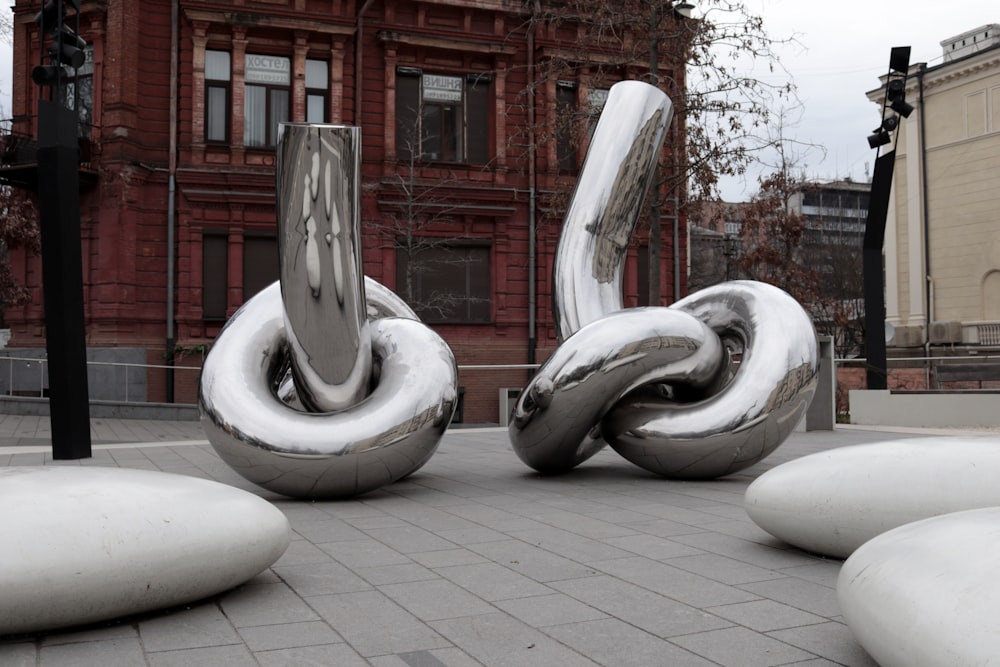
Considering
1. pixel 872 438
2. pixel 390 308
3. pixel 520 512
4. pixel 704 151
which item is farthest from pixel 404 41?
pixel 520 512

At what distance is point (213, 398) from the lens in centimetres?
533

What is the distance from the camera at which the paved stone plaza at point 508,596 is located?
2.82 meters

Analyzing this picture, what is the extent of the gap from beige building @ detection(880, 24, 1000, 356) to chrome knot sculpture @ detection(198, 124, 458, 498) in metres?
30.9

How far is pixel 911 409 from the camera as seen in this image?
14.0 m

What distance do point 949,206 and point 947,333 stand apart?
5.16 metres

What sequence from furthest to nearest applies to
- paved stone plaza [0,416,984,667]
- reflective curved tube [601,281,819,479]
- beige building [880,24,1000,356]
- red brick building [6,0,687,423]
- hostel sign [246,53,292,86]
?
1. beige building [880,24,1000,356]
2. hostel sign [246,53,292,86]
3. red brick building [6,0,687,423]
4. reflective curved tube [601,281,819,479]
5. paved stone plaza [0,416,984,667]

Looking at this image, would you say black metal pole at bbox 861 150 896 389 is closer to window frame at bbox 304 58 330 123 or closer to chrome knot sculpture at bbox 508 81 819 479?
chrome knot sculpture at bbox 508 81 819 479

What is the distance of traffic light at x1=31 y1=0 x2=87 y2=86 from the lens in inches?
346

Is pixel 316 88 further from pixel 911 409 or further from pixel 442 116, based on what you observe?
pixel 911 409

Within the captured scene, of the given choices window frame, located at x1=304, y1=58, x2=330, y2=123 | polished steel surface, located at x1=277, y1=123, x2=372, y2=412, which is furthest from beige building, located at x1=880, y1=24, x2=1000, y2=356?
polished steel surface, located at x1=277, y1=123, x2=372, y2=412

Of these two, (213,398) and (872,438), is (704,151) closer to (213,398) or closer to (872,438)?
(872,438)

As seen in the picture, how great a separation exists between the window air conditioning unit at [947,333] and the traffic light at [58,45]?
31.8m

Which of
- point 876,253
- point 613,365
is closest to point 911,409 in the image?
point 876,253

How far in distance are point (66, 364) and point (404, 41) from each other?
50.3 feet
